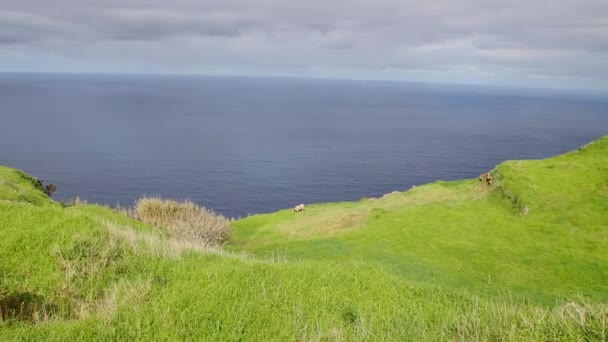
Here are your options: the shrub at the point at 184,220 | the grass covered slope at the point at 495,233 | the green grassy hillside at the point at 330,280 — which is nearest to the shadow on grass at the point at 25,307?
the green grassy hillside at the point at 330,280

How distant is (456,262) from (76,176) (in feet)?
368

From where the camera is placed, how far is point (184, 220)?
48406mm

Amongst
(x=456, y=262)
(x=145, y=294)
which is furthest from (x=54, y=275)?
(x=456, y=262)

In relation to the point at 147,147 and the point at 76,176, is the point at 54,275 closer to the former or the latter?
the point at 76,176

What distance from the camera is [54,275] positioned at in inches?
672

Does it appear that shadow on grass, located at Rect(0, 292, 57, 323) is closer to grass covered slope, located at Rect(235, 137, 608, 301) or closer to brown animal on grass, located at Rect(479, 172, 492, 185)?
grass covered slope, located at Rect(235, 137, 608, 301)

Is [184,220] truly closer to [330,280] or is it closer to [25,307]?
[330,280]

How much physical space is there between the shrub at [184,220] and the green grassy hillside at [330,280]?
8.37 metres

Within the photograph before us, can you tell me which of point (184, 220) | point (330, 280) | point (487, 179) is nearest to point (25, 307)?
point (330, 280)

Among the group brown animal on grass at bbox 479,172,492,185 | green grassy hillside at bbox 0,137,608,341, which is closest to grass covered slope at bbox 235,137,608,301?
Answer: green grassy hillside at bbox 0,137,608,341

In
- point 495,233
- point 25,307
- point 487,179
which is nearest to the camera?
point 25,307

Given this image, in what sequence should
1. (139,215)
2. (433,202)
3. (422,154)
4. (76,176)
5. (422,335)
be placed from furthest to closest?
(422,154) → (76,176) → (139,215) → (433,202) → (422,335)

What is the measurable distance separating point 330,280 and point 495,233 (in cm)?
1987

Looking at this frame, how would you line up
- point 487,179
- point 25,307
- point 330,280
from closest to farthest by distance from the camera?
point 25,307, point 330,280, point 487,179
